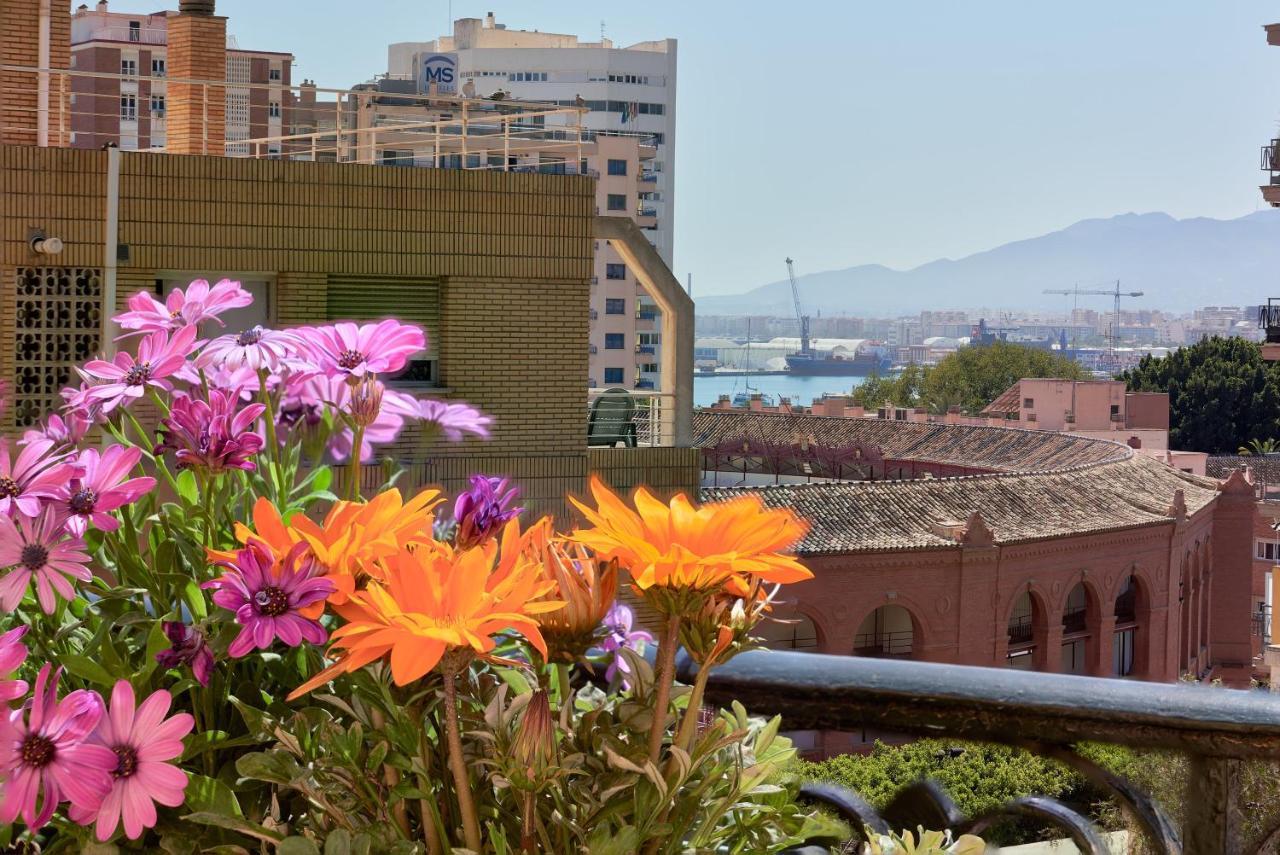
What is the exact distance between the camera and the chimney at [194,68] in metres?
16.4

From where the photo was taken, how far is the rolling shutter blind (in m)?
15.9

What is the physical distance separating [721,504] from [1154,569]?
38156mm

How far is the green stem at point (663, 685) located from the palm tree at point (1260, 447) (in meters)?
60.7

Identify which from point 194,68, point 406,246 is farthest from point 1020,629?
point 194,68

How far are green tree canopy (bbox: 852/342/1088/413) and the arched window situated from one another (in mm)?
45561

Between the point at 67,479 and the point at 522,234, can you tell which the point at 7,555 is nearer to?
the point at 67,479

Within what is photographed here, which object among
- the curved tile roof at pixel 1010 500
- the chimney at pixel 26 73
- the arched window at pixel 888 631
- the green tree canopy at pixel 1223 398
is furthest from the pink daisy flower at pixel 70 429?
the green tree canopy at pixel 1223 398

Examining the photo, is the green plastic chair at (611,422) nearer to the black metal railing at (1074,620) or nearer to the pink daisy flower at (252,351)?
the pink daisy flower at (252,351)

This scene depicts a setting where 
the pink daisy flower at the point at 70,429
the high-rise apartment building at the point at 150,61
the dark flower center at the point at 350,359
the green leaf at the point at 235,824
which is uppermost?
the high-rise apartment building at the point at 150,61

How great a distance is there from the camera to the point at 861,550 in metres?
31.6

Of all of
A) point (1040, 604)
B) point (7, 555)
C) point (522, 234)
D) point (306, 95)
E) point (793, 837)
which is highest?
point (306, 95)

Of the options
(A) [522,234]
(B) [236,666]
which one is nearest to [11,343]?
(A) [522,234]

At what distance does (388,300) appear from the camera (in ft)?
53.1

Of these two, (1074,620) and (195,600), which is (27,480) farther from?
(1074,620)
